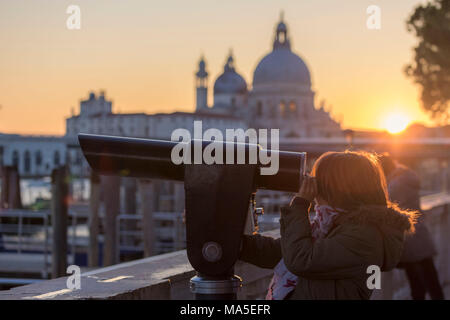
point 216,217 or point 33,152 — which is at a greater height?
point 216,217

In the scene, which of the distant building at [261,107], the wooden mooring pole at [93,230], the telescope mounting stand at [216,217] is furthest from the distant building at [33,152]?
the telescope mounting stand at [216,217]

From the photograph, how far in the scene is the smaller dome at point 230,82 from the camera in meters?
111

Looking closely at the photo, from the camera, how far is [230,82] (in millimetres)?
111750

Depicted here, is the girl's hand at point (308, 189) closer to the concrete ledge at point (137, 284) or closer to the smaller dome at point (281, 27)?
the concrete ledge at point (137, 284)

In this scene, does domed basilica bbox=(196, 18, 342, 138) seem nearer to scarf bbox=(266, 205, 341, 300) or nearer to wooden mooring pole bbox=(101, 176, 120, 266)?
wooden mooring pole bbox=(101, 176, 120, 266)

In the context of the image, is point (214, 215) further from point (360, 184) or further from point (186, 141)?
point (360, 184)

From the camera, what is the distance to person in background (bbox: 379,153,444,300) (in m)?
5.54

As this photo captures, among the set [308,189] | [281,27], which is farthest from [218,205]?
[281,27]

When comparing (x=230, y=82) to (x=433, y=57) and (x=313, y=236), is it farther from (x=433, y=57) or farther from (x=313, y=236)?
(x=313, y=236)

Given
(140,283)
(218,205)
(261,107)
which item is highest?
(261,107)

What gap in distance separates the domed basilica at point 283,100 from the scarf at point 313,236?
307 feet

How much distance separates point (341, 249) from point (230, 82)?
110 meters

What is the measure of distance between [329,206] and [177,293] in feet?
3.01
